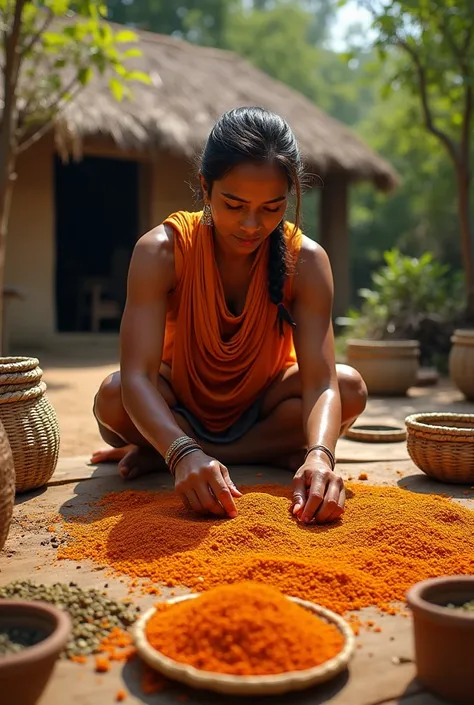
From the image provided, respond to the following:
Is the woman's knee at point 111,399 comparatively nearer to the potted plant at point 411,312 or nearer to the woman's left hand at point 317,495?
the woman's left hand at point 317,495

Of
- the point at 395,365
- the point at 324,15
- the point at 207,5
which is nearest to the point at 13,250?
the point at 395,365

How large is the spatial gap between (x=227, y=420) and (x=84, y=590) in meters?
1.46

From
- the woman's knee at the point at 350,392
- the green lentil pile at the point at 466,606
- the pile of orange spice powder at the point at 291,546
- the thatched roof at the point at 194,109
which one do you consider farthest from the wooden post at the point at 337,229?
the green lentil pile at the point at 466,606

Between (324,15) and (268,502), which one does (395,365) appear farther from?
(324,15)

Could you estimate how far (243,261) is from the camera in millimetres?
3084

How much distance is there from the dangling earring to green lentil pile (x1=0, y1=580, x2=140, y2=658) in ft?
4.62

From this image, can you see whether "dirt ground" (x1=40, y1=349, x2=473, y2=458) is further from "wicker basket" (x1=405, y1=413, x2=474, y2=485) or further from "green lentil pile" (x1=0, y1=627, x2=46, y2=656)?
"green lentil pile" (x1=0, y1=627, x2=46, y2=656)

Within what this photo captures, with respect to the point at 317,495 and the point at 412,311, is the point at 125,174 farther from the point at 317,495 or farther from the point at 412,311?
the point at 317,495

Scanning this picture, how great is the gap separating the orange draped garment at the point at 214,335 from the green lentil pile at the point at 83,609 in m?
1.29

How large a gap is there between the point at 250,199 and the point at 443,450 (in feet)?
3.92

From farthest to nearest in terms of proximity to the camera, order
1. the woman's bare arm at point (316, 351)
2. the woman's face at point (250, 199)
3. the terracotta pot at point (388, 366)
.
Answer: the terracotta pot at point (388, 366) → the woman's bare arm at point (316, 351) → the woman's face at point (250, 199)

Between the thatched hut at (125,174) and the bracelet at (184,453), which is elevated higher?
the thatched hut at (125,174)

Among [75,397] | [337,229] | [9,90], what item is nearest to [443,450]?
[75,397]

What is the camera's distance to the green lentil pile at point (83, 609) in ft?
5.40
